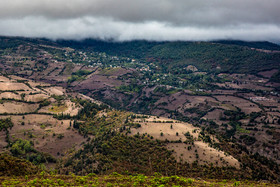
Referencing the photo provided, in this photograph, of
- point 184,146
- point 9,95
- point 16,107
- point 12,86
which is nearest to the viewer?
point 184,146

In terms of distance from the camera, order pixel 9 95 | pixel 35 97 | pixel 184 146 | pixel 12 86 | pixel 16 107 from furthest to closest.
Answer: pixel 12 86 < pixel 35 97 < pixel 9 95 < pixel 16 107 < pixel 184 146

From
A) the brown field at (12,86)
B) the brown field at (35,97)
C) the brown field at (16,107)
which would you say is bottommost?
the brown field at (16,107)

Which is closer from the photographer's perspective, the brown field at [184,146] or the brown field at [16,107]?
the brown field at [184,146]

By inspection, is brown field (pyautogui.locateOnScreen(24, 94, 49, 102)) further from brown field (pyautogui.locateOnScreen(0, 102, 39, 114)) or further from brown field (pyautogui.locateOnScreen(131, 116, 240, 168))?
brown field (pyautogui.locateOnScreen(131, 116, 240, 168))

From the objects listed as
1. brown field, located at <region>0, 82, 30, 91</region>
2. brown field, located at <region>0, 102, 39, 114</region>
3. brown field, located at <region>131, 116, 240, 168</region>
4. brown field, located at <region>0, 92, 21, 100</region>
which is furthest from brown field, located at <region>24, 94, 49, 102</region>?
brown field, located at <region>131, 116, 240, 168</region>

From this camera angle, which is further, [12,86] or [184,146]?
[12,86]

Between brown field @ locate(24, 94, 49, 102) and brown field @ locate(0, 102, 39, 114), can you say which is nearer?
brown field @ locate(0, 102, 39, 114)

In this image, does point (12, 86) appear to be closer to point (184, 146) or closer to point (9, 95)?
point (9, 95)

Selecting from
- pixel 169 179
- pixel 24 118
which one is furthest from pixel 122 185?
pixel 24 118

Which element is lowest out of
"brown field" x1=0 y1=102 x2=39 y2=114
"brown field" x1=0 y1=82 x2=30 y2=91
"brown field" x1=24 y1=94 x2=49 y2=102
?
"brown field" x1=0 y1=102 x2=39 y2=114

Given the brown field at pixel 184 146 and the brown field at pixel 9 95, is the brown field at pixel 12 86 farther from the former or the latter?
the brown field at pixel 184 146

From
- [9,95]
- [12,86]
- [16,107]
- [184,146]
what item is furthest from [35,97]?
[184,146]

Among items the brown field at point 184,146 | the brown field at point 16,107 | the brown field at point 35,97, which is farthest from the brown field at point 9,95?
the brown field at point 184,146
